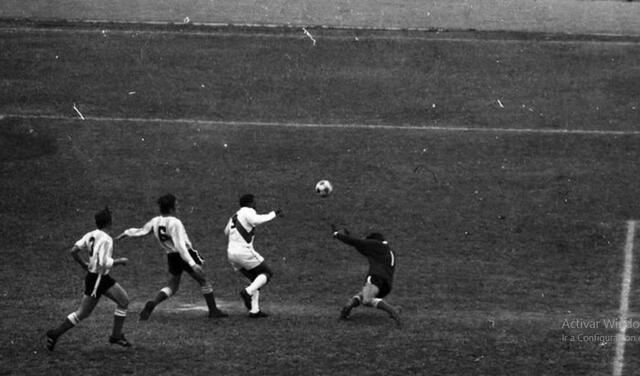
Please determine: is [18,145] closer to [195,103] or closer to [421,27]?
[195,103]

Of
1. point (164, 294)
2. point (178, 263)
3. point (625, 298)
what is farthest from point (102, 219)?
point (625, 298)

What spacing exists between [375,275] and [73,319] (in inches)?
187

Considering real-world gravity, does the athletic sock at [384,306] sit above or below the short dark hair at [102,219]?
below

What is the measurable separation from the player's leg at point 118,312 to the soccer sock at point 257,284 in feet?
7.76

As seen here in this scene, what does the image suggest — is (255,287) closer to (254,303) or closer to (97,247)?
(254,303)

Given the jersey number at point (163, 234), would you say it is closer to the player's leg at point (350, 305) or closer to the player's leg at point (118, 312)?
the player's leg at point (118, 312)

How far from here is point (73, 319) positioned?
1880 centimetres

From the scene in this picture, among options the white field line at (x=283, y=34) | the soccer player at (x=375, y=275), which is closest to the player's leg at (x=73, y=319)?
the soccer player at (x=375, y=275)

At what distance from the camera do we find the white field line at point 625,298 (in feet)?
61.7

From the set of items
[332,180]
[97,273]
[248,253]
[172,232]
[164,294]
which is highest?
[332,180]

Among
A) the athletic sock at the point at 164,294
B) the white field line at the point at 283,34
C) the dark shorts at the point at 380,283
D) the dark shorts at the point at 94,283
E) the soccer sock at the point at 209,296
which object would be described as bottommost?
the dark shorts at the point at 94,283

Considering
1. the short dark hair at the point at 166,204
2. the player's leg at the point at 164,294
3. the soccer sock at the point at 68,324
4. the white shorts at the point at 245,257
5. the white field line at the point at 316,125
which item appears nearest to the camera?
the soccer sock at the point at 68,324

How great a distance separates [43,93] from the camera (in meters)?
34.2

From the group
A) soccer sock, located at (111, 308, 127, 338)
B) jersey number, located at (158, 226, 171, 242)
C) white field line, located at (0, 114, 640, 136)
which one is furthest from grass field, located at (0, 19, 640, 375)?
jersey number, located at (158, 226, 171, 242)
